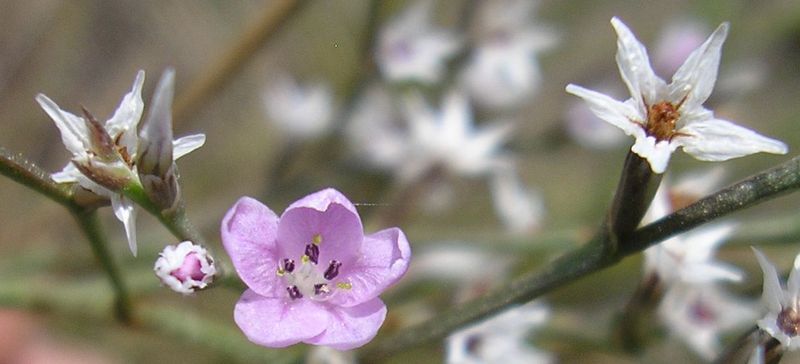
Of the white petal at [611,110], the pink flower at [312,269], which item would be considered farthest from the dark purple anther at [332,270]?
the white petal at [611,110]

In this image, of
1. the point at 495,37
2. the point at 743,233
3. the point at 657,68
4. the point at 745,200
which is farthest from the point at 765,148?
the point at 657,68

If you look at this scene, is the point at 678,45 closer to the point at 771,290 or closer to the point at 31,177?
the point at 771,290

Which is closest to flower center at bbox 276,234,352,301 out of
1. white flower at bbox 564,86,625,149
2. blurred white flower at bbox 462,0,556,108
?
blurred white flower at bbox 462,0,556,108

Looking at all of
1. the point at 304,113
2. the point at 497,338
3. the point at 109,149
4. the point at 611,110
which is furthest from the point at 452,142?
the point at 109,149

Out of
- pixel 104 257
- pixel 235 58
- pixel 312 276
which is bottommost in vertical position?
pixel 312 276

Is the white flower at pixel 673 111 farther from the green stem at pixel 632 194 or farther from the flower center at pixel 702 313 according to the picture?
the flower center at pixel 702 313

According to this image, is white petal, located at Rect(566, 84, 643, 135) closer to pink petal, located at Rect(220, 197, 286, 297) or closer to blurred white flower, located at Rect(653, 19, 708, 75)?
pink petal, located at Rect(220, 197, 286, 297)

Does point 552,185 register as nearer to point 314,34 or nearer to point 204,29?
point 314,34

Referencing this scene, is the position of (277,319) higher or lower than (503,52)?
lower
